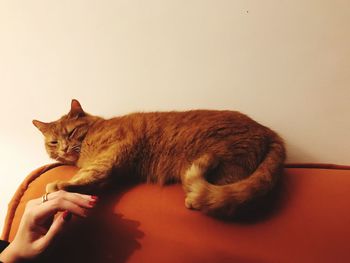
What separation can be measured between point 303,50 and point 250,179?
0.57m

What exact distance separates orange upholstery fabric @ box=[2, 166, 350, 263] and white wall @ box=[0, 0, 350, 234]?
0.30m

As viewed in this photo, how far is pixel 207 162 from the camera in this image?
846mm

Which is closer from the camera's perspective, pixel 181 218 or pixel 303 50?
pixel 181 218

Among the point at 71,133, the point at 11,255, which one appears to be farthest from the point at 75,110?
the point at 11,255

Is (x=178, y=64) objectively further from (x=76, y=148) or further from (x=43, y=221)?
(x=43, y=221)

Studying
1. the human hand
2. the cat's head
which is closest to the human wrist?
the human hand

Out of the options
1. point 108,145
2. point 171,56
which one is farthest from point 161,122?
point 171,56

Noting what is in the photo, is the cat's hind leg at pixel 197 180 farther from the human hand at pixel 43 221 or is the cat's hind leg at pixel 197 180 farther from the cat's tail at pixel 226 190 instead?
the human hand at pixel 43 221

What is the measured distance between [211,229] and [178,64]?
0.68 metres

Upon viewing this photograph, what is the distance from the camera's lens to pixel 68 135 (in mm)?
1152

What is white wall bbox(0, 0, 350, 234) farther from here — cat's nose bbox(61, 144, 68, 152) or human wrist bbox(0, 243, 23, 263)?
human wrist bbox(0, 243, 23, 263)

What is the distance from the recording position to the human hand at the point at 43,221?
79cm

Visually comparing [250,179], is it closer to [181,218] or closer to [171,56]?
[181,218]

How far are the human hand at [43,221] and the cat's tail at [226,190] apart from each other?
256 millimetres
